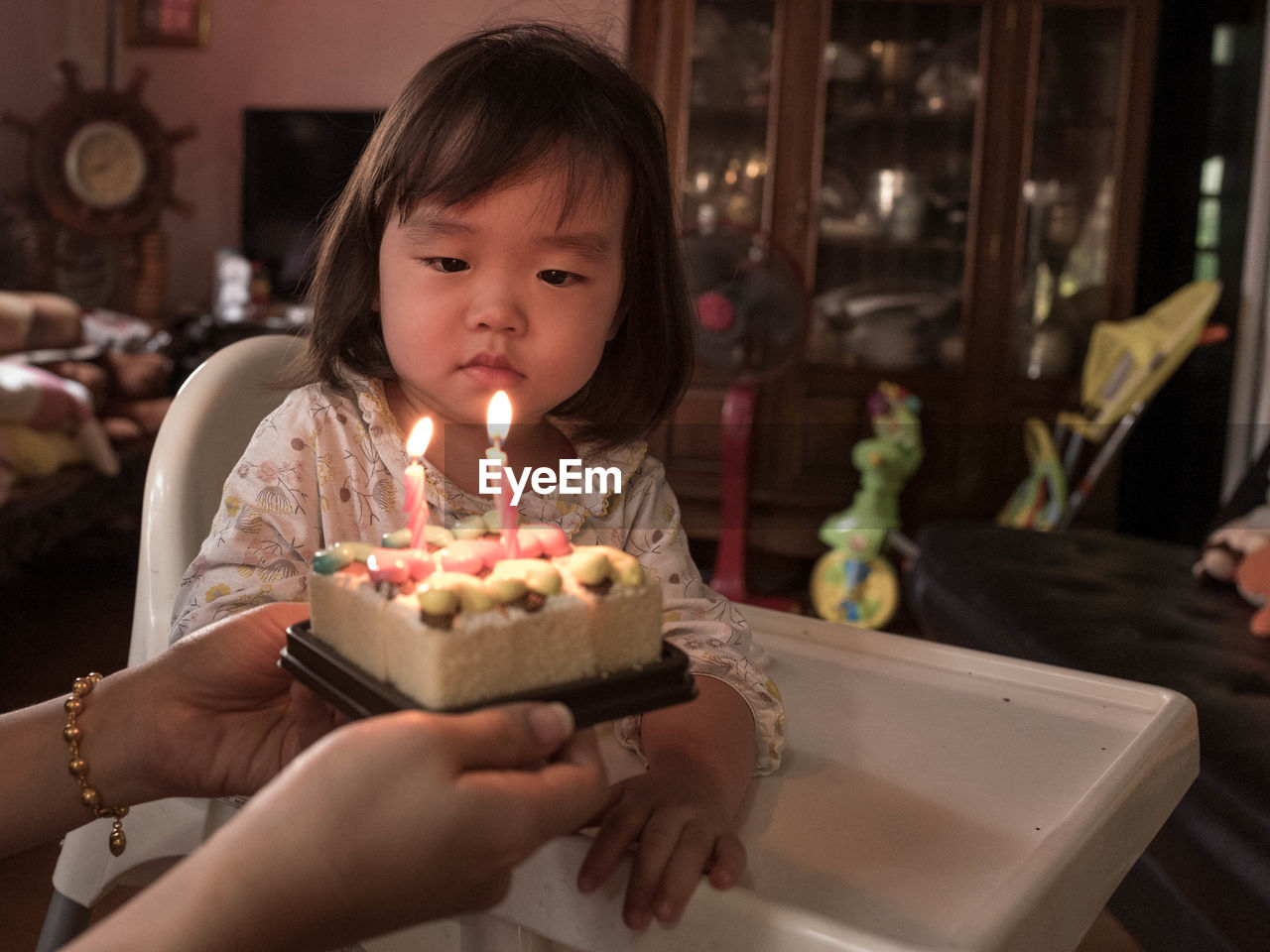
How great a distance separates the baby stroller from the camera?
2924 millimetres

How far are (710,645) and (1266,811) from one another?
0.82 meters

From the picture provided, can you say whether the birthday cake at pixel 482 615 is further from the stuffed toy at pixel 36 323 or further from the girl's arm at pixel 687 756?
the stuffed toy at pixel 36 323

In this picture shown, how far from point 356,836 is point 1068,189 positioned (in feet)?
12.8

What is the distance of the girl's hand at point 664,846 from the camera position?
49cm

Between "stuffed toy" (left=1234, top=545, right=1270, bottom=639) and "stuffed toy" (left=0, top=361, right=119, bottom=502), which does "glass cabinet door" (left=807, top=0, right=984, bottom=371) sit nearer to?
"stuffed toy" (left=1234, top=545, right=1270, bottom=639)

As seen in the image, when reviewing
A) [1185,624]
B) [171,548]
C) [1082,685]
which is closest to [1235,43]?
[1185,624]

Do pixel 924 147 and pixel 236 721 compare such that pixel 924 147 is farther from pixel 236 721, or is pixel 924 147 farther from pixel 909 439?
pixel 236 721

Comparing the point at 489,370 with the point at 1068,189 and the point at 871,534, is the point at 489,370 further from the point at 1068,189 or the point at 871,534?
the point at 1068,189

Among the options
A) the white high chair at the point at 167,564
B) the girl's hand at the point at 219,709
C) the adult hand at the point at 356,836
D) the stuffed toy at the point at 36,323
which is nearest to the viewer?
the adult hand at the point at 356,836

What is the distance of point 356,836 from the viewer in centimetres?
43

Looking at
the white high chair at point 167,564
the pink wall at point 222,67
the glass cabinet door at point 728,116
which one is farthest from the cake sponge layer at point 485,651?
the pink wall at point 222,67

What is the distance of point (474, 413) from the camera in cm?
85

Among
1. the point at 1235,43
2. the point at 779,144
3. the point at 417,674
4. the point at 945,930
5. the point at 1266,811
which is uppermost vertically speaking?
the point at 1235,43

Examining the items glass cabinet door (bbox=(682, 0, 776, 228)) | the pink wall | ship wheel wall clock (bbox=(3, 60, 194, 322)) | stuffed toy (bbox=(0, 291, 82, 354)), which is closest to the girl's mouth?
stuffed toy (bbox=(0, 291, 82, 354))
